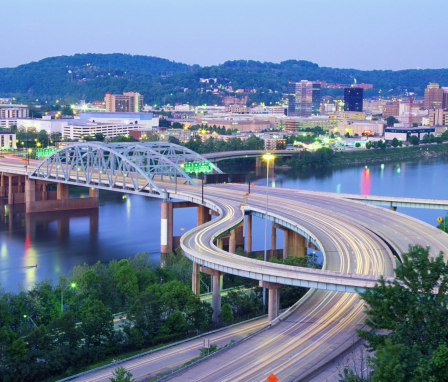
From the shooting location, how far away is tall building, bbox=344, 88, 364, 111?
453 feet

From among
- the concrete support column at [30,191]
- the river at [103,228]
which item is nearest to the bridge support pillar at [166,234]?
the river at [103,228]

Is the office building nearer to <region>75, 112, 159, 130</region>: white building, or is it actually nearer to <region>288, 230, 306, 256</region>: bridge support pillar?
<region>75, 112, 159, 130</region>: white building

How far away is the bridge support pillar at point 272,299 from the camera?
17250 millimetres

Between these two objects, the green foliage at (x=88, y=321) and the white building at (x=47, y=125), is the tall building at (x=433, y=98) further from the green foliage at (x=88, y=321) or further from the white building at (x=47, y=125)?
the green foliage at (x=88, y=321)

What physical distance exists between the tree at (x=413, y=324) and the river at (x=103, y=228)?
1071 cm

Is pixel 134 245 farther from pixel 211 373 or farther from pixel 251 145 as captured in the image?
pixel 251 145

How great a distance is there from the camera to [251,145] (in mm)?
69312

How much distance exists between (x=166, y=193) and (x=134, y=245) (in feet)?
8.29

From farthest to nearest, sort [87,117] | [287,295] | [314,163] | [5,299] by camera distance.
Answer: [87,117] < [314,163] < [287,295] < [5,299]

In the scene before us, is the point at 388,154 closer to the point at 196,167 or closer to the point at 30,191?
the point at 196,167

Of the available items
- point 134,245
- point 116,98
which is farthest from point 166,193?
point 116,98

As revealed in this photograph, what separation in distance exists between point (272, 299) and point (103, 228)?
1804 centimetres

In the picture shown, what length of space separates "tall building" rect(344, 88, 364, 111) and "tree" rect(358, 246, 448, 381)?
127 m

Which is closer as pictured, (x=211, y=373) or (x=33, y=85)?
(x=211, y=373)
